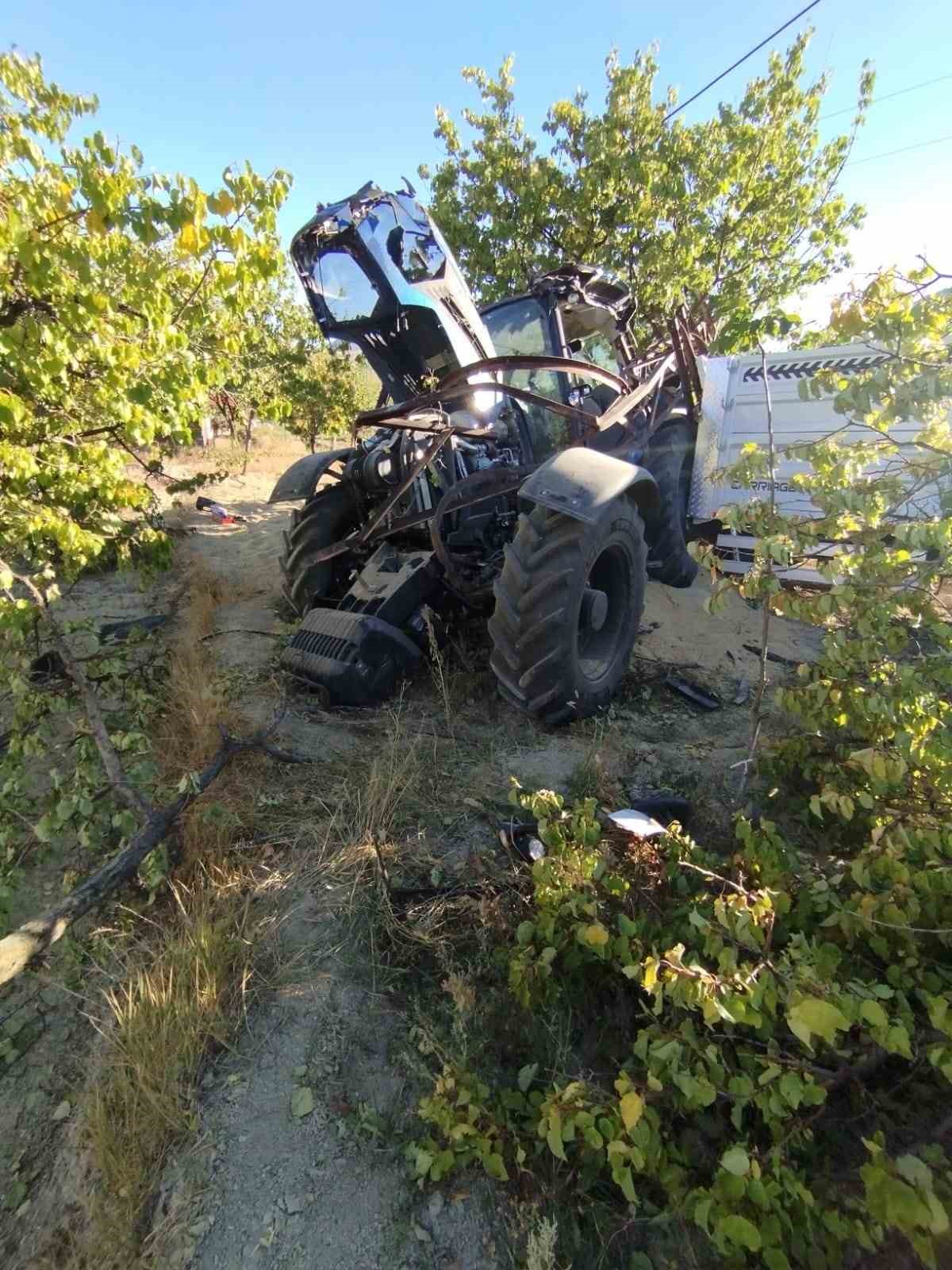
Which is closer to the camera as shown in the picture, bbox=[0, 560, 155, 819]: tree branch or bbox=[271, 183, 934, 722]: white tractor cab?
bbox=[0, 560, 155, 819]: tree branch

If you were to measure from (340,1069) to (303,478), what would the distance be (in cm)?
383

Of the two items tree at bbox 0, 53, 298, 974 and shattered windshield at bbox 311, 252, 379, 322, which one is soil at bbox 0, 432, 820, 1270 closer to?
tree at bbox 0, 53, 298, 974

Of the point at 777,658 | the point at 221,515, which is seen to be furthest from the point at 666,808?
the point at 221,515

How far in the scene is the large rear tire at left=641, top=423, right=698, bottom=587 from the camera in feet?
16.9

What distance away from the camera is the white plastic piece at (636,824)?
1972 mm

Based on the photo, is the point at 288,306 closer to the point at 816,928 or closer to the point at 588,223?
the point at 588,223

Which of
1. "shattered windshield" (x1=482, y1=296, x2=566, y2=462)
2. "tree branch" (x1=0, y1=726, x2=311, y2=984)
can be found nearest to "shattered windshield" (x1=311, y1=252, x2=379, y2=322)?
"shattered windshield" (x1=482, y1=296, x2=566, y2=462)

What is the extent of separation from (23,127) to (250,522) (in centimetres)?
762

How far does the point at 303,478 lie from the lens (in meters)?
4.66

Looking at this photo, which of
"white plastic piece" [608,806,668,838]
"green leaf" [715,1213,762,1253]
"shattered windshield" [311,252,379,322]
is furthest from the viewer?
"shattered windshield" [311,252,379,322]

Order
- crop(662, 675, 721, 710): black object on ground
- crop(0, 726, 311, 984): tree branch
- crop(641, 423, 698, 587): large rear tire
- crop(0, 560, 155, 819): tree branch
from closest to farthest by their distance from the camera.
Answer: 1. crop(0, 726, 311, 984): tree branch
2. crop(0, 560, 155, 819): tree branch
3. crop(662, 675, 721, 710): black object on ground
4. crop(641, 423, 698, 587): large rear tire

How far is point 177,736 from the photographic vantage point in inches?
120

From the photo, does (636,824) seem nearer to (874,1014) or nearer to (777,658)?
(874,1014)

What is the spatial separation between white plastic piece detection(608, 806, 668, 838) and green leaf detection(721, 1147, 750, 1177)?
2.82 ft
